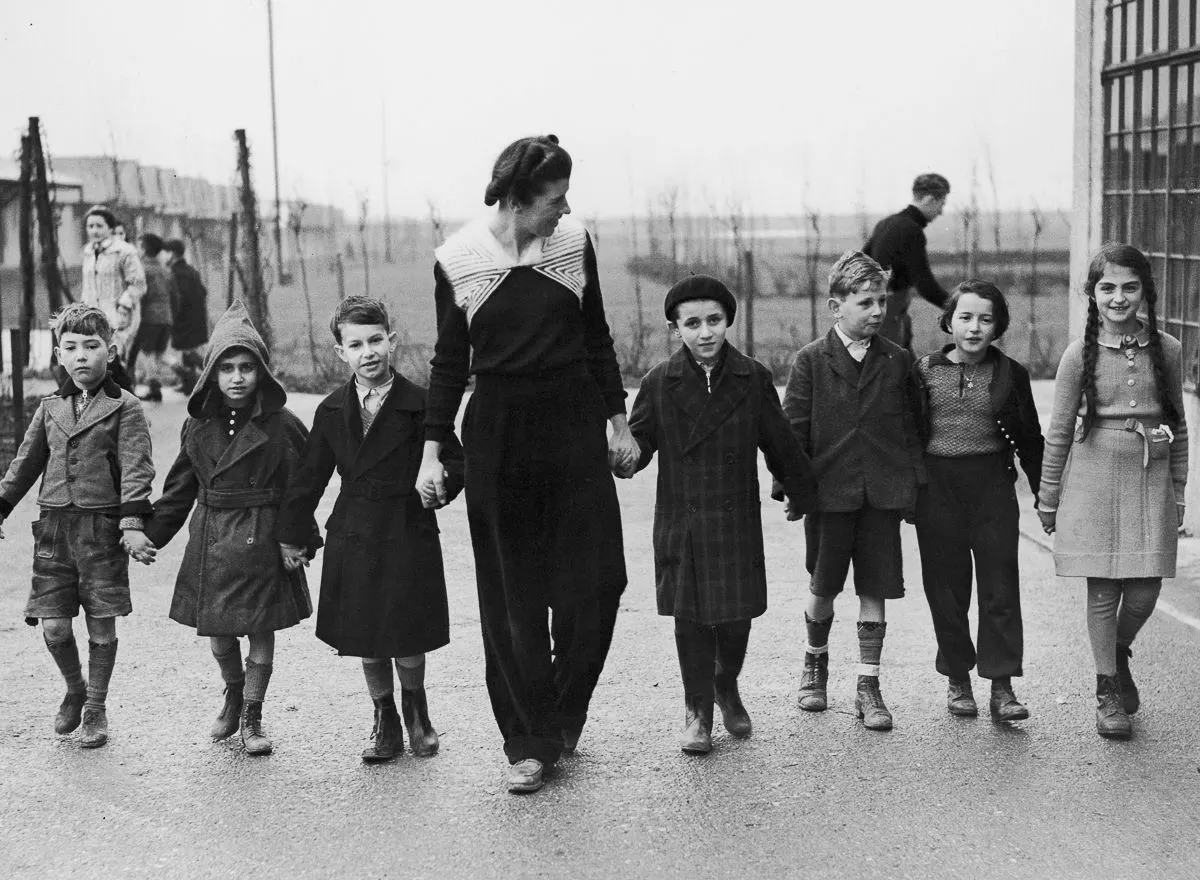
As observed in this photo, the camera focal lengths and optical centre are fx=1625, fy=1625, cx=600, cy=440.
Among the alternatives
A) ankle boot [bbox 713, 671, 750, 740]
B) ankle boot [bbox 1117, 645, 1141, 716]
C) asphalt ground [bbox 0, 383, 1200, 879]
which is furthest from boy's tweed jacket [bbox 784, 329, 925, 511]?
ankle boot [bbox 1117, 645, 1141, 716]

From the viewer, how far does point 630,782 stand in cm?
463

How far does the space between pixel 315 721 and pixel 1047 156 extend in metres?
11.3

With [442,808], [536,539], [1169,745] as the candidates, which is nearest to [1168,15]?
[1169,745]

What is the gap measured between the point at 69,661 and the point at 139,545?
50 cm

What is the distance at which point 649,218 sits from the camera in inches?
622

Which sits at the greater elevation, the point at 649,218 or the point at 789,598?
the point at 649,218

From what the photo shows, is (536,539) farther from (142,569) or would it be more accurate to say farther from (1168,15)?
(1168,15)

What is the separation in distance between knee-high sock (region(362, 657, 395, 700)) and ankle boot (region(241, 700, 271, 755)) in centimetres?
36

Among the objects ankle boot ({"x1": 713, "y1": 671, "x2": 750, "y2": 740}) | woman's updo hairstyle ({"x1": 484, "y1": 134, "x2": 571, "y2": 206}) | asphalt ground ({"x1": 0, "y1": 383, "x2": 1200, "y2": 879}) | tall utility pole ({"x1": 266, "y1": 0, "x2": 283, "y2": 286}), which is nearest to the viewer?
asphalt ground ({"x1": 0, "y1": 383, "x2": 1200, "y2": 879})

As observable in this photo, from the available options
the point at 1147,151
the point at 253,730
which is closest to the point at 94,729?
the point at 253,730

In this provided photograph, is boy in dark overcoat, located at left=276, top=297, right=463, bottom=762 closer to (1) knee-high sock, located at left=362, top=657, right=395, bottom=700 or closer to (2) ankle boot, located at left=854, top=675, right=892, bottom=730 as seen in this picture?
(1) knee-high sock, located at left=362, top=657, right=395, bottom=700

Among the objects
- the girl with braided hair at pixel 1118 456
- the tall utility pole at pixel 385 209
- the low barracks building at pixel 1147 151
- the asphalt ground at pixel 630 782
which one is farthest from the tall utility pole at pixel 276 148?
the girl with braided hair at pixel 1118 456

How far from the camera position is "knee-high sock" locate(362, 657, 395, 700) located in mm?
4926

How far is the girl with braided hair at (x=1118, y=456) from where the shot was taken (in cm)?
507
